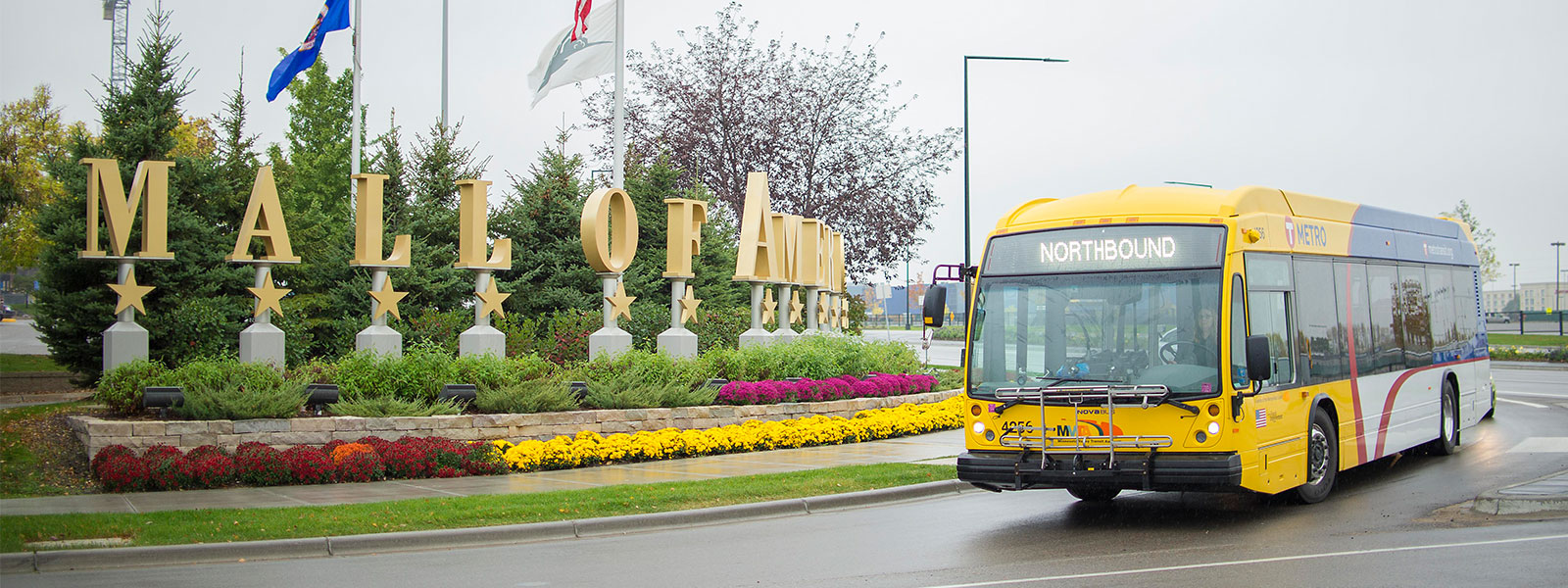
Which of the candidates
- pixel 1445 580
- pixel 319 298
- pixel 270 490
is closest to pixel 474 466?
pixel 270 490

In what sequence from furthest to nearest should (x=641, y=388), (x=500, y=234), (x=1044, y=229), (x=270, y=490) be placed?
1. (x=500, y=234)
2. (x=641, y=388)
3. (x=270, y=490)
4. (x=1044, y=229)

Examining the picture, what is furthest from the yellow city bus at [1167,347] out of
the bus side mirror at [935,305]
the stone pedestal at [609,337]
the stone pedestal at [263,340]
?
the stone pedestal at [263,340]

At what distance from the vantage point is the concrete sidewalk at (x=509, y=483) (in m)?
11.6

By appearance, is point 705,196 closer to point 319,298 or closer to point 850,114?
point 850,114

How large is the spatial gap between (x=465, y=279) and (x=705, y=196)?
8929 mm

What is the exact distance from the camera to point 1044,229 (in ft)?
37.5

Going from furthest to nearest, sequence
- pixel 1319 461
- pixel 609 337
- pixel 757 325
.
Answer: pixel 757 325, pixel 609 337, pixel 1319 461

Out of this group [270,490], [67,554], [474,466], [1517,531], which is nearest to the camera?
[67,554]

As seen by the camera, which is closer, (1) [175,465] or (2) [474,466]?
(1) [175,465]

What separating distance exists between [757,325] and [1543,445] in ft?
43.9

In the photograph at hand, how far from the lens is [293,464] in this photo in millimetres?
13328

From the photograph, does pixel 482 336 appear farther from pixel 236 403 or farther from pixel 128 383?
pixel 128 383

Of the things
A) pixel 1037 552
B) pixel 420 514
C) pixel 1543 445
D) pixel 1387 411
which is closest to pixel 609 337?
pixel 420 514

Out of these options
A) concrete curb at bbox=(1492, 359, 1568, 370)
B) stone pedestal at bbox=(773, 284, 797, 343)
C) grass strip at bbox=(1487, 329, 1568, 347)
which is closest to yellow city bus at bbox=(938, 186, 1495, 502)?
stone pedestal at bbox=(773, 284, 797, 343)
